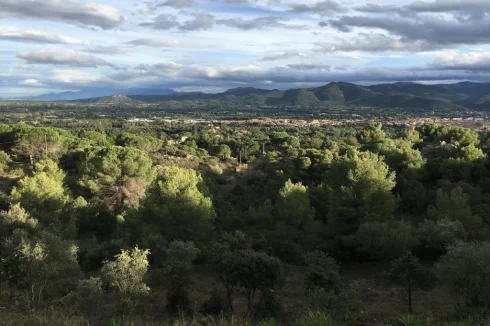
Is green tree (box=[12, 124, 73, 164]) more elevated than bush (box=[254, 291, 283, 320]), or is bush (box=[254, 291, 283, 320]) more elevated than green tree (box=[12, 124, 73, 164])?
green tree (box=[12, 124, 73, 164])

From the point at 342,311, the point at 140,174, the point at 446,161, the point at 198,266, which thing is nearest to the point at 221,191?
the point at 140,174

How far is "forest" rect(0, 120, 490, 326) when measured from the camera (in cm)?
1134

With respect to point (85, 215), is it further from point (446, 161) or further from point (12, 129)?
point (12, 129)

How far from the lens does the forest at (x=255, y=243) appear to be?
1134 cm

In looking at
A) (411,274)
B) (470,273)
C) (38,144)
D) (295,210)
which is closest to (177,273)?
(411,274)

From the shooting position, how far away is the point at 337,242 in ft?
63.0

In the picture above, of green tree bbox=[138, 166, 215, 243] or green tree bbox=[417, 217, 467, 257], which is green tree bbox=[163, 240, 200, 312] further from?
green tree bbox=[417, 217, 467, 257]

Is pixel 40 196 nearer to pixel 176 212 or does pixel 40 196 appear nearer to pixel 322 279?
pixel 176 212

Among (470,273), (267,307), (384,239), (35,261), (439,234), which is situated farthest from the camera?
(439,234)

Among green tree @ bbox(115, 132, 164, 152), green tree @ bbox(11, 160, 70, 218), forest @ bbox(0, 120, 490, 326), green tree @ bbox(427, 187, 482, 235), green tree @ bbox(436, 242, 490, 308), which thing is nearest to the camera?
green tree @ bbox(436, 242, 490, 308)

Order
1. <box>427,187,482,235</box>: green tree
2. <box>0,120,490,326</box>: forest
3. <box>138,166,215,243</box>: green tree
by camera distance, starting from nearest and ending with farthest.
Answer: <box>0,120,490,326</box>: forest
<box>427,187,482,235</box>: green tree
<box>138,166,215,243</box>: green tree

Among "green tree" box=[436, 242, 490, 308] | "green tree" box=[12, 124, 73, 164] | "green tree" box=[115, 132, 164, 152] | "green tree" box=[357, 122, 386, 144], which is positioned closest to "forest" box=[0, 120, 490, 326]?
"green tree" box=[436, 242, 490, 308]

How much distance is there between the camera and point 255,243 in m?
19.1

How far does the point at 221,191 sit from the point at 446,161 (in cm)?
1687
